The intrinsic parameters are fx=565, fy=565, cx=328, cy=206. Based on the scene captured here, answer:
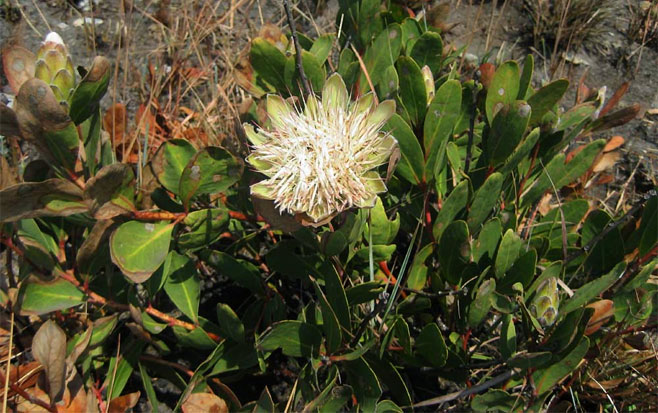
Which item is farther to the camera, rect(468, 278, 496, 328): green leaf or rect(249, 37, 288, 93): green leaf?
rect(249, 37, 288, 93): green leaf

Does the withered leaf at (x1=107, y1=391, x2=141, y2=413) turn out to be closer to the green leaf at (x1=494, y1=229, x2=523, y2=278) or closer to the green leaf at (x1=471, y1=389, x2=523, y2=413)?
the green leaf at (x1=471, y1=389, x2=523, y2=413)

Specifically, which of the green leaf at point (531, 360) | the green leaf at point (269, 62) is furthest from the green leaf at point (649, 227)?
the green leaf at point (269, 62)

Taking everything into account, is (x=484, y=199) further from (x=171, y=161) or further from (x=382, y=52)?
(x=171, y=161)

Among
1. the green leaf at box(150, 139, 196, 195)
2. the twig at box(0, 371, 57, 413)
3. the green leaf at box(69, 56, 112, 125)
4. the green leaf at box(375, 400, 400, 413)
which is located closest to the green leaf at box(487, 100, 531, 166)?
the green leaf at box(375, 400, 400, 413)

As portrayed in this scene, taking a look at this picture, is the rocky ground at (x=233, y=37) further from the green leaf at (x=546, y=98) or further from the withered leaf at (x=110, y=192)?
the withered leaf at (x=110, y=192)

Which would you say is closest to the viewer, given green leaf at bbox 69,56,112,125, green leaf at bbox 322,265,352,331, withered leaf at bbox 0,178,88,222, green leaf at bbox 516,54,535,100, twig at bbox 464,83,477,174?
withered leaf at bbox 0,178,88,222

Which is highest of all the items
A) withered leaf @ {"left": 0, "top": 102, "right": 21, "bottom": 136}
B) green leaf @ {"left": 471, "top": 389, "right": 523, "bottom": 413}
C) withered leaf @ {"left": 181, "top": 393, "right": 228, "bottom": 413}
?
withered leaf @ {"left": 0, "top": 102, "right": 21, "bottom": 136}

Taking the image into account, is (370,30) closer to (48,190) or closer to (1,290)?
(48,190)
